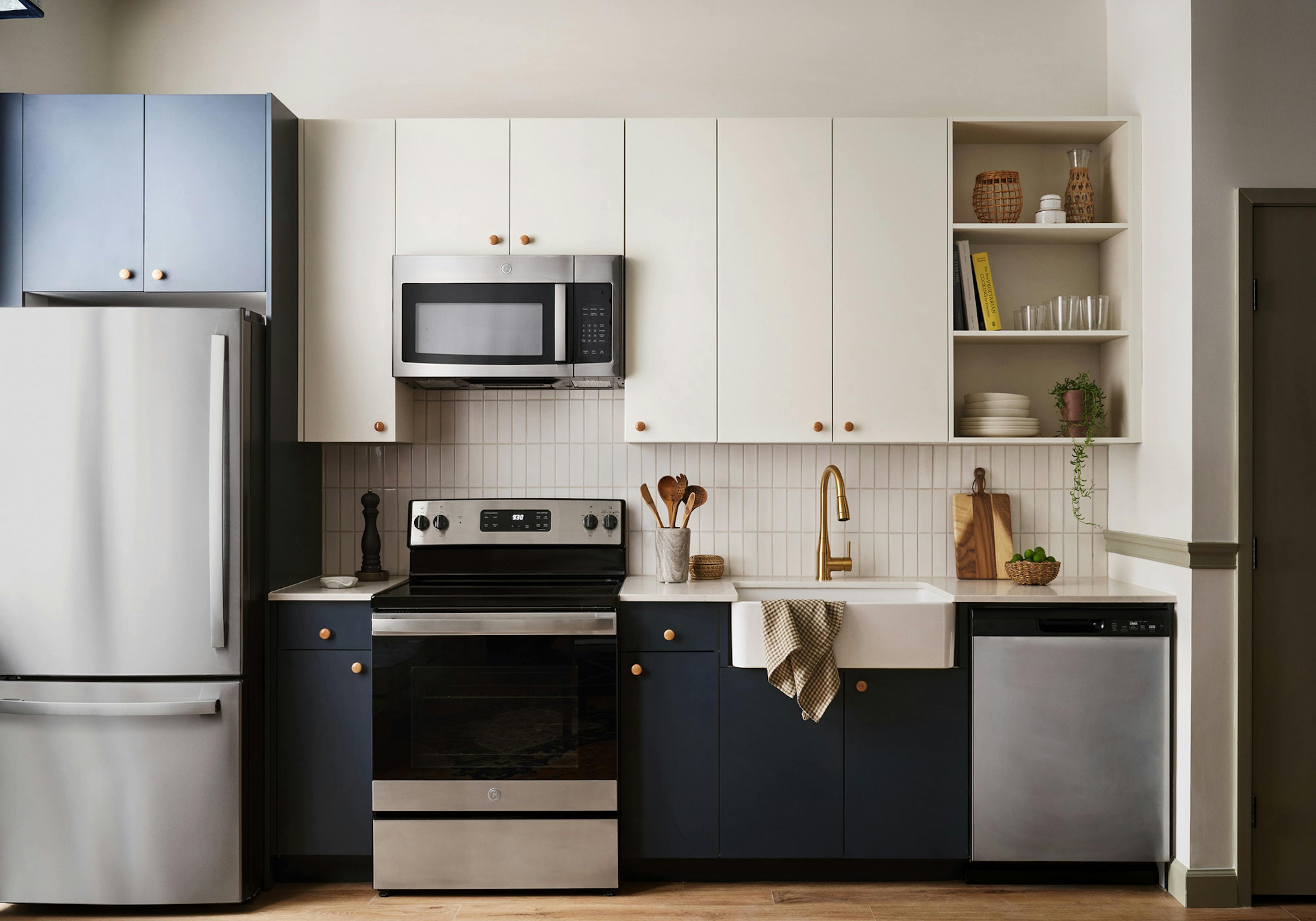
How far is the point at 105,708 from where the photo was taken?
230cm

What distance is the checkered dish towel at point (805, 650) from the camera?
7.82ft

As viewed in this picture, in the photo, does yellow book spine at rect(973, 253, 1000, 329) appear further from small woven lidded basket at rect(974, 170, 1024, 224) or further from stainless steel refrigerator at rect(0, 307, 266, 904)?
stainless steel refrigerator at rect(0, 307, 266, 904)

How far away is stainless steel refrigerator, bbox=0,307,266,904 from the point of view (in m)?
2.31

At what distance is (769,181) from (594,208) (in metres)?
0.57

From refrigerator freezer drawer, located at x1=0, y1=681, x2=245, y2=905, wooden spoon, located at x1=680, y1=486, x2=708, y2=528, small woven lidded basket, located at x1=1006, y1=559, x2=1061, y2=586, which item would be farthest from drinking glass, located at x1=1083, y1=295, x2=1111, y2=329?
refrigerator freezer drawer, located at x1=0, y1=681, x2=245, y2=905

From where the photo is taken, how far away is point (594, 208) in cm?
270

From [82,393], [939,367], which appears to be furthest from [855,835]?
[82,393]

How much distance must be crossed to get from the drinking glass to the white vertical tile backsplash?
49 centimetres

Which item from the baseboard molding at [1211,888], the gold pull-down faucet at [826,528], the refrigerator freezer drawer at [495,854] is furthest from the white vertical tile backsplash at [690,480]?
the baseboard molding at [1211,888]

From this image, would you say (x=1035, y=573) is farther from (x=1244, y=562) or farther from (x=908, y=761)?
(x=908, y=761)

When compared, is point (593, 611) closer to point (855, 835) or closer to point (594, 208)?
point (855, 835)

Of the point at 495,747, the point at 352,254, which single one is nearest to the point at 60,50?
the point at 352,254

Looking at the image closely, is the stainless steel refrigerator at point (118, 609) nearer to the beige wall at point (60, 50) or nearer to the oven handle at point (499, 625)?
the oven handle at point (499, 625)

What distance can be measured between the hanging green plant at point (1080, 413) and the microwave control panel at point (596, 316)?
5.06ft
